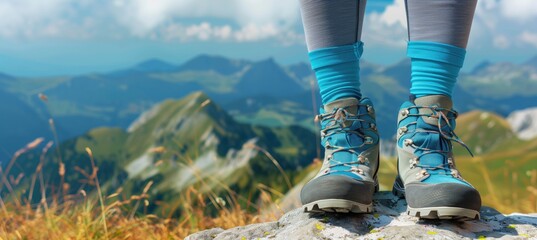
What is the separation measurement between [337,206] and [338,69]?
2.53 ft

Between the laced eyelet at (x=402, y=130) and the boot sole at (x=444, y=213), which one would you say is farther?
the laced eyelet at (x=402, y=130)

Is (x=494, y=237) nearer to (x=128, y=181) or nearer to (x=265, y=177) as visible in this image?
(x=265, y=177)

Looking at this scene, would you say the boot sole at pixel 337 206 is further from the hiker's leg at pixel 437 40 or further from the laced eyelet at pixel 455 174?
the hiker's leg at pixel 437 40

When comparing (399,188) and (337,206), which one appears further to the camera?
(399,188)

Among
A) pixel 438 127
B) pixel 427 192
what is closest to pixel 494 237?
pixel 427 192

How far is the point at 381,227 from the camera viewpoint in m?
2.50

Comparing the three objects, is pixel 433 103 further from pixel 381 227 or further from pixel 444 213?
pixel 381 227

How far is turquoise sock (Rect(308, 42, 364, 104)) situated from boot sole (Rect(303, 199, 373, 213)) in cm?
64

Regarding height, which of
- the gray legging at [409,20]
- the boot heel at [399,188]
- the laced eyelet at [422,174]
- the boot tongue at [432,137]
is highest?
the gray legging at [409,20]

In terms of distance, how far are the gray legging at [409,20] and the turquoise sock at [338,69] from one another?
0.13 feet

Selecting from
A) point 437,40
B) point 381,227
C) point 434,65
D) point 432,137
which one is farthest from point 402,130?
point 381,227

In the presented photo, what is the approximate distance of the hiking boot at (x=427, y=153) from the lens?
98.8 inches

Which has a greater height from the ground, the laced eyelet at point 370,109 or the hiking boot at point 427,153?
the laced eyelet at point 370,109

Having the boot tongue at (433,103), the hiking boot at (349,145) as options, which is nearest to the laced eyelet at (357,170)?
the hiking boot at (349,145)
